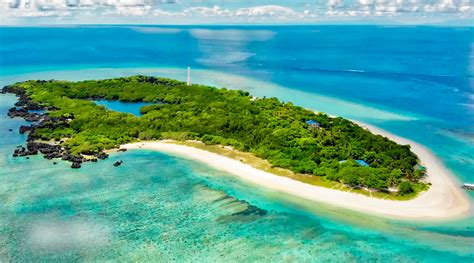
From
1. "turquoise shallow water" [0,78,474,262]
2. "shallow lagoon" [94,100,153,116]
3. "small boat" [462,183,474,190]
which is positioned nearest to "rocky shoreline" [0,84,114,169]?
"turquoise shallow water" [0,78,474,262]

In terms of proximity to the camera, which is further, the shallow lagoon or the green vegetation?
the shallow lagoon

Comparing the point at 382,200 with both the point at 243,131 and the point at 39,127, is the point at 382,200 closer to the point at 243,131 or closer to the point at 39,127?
the point at 243,131

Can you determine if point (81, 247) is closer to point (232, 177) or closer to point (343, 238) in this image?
point (232, 177)

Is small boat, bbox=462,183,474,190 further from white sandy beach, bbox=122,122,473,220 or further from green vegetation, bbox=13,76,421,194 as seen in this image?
green vegetation, bbox=13,76,421,194

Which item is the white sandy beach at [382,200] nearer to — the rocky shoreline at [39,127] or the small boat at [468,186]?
the small boat at [468,186]

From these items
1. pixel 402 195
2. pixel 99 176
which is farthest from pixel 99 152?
pixel 402 195

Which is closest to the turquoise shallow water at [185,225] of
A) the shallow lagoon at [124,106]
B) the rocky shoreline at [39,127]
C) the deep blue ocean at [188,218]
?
the deep blue ocean at [188,218]

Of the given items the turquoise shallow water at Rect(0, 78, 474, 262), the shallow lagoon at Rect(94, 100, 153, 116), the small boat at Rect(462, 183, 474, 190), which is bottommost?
the shallow lagoon at Rect(94, 100, 153, 116)
